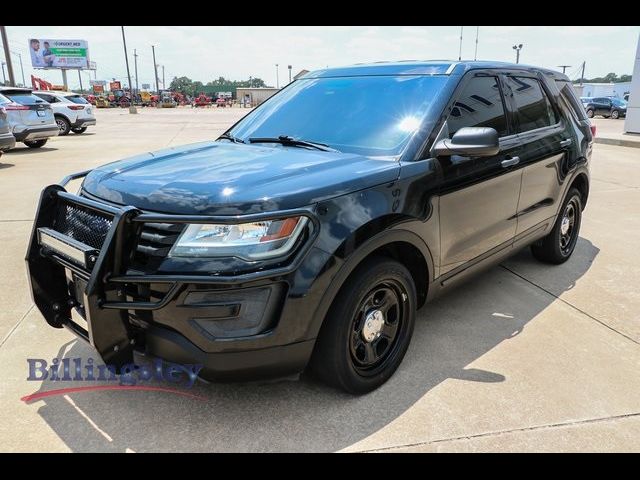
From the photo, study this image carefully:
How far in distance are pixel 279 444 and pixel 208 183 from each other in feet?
4.21

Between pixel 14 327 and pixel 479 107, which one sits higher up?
pixel 479 107

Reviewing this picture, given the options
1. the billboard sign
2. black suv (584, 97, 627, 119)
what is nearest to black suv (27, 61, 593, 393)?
black suv (584, 97, 627, 119)

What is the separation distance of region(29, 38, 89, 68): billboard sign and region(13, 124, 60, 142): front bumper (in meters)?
65.5

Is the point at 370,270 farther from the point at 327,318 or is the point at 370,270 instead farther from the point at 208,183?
the point at 208,183

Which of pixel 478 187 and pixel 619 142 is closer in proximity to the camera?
pixel 478 187

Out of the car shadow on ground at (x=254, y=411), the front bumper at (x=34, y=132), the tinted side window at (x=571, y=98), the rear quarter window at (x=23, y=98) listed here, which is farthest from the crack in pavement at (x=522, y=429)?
the rear quarter window at (x=23, y=98)

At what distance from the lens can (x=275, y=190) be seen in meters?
2.37

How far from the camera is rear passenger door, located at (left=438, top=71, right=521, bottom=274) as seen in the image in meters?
3.16

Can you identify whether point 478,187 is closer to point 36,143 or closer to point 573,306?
point 573,306

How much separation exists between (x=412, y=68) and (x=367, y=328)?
184cm

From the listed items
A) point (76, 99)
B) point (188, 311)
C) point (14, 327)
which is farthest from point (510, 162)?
point (76, 99)

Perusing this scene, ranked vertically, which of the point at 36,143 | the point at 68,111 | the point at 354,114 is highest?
the point at 354,114

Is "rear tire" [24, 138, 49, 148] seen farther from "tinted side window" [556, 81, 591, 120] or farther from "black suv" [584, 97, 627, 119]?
"black suv" [584, 97, 627, 119]

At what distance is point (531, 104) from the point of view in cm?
419
